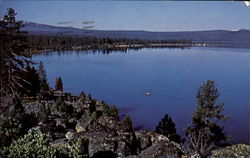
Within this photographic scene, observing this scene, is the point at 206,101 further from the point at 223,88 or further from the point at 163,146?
the point at 223,88


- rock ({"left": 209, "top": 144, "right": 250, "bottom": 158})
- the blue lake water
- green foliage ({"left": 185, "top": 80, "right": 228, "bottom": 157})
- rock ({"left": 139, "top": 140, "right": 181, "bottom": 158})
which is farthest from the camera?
the blue lake water

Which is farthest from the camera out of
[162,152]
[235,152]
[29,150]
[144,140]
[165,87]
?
[165,87]

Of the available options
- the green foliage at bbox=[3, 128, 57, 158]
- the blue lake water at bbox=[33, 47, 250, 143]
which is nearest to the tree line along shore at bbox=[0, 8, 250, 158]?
the green foliage at bbox=[3, 128, 57, 158]

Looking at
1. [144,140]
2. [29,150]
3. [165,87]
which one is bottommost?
[165,87]

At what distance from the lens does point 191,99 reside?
23.0 meters

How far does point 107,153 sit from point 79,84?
60.2 feet

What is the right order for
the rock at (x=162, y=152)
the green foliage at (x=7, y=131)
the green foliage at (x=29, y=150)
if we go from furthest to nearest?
the rock at (x=162, y=152) → the green foliage at (x=7, y=131) → the green foliage at (x=29, y=150)

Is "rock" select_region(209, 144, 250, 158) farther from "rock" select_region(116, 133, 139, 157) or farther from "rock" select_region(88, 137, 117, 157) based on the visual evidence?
"rock" select_region(88, 137, 117, 157)

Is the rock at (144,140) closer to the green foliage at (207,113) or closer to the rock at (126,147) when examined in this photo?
the rock at (126,147)

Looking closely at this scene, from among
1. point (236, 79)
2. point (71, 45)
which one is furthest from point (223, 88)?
point (71, 45)

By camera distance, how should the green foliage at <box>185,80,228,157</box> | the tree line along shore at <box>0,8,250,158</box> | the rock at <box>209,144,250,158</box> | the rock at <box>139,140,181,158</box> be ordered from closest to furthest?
the tree line along shore at <box>0,8,250,158</box> → the rock at <box>209,144,250,158</box> → the rock at <box>139,140,181,158</box> → the green foliage at <box>185,80,228,157</box>

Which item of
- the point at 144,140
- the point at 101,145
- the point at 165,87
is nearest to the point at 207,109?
the point at 144,140

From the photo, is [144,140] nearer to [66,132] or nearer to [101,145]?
[101,145]

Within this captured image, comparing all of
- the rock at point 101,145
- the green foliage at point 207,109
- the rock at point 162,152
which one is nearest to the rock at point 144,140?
the rock at point 162,152
